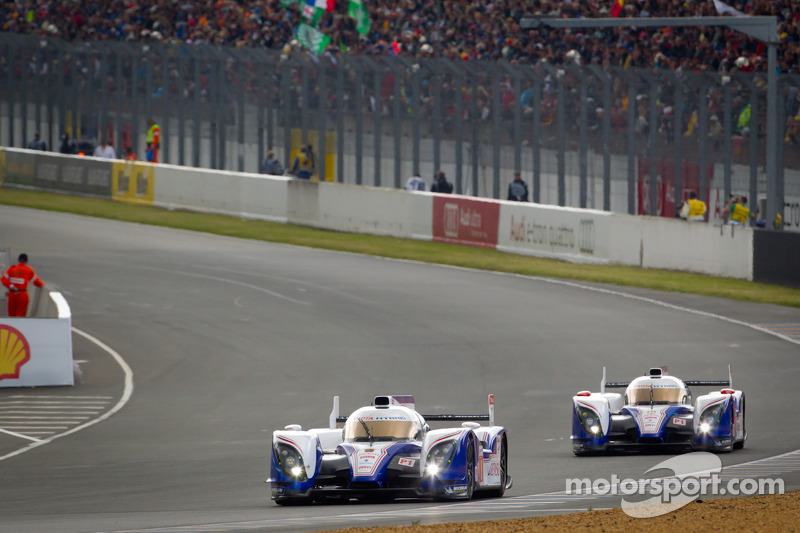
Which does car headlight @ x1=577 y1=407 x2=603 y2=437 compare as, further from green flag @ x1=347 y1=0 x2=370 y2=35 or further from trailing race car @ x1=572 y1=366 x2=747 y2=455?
green flag @ x1=347 y1=0 x2=370 y2=35

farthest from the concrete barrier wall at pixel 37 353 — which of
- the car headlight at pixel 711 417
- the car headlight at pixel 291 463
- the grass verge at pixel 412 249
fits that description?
the grass verge at pixel 412 249

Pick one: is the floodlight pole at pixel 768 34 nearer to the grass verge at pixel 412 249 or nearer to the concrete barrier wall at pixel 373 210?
the grass verge at pixel 412 249

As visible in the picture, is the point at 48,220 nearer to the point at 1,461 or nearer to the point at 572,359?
the point at 572,359

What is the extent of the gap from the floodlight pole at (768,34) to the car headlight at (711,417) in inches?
476

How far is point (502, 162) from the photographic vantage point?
34.7 meters

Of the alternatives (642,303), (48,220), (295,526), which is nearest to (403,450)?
(295,526)

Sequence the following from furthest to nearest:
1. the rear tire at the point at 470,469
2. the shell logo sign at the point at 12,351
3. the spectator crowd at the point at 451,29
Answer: the spectator crowd at the point at 451,29 → the shell logo sign at the point at 12,351 → the rear tire at the point at 470,469

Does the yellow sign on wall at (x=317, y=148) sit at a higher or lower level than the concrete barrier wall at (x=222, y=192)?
higher

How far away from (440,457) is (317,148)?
28.0m

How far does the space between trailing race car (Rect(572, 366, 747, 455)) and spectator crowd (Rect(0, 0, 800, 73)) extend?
19207 mm

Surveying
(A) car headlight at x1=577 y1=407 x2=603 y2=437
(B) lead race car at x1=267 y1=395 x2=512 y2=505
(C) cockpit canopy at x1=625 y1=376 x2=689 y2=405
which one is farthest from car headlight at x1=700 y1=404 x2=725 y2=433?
(B) lead race car at x1=267 y1=395 x2=512 y2=505

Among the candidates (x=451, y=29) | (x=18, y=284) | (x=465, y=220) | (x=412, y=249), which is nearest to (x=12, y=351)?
(x=18, y=284)

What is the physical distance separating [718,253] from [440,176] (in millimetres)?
8925

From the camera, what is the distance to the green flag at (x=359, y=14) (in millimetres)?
43750
